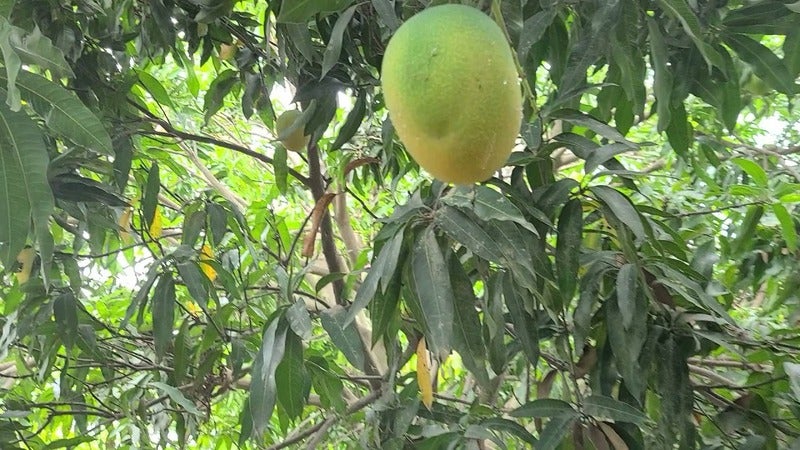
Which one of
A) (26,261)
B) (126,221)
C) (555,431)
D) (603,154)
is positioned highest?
(126,221)

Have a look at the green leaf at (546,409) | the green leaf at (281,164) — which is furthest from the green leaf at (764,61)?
the green leaf at (281,164)

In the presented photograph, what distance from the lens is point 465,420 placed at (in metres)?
1.39

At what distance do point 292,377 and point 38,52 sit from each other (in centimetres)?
76

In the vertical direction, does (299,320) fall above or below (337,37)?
below

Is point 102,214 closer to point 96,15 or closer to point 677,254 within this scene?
point 96,15

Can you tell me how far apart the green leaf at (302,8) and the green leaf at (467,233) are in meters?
0.33

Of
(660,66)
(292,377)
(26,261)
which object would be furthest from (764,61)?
(26,261)

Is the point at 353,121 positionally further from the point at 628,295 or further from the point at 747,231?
the point at 747,231

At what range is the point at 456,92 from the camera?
72 cm

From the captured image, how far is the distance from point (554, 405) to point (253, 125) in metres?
3.06

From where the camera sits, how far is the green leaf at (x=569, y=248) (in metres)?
1.21

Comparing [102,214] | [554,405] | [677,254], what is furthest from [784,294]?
[102,214]

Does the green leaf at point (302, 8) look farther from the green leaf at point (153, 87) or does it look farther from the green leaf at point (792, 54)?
the green leaf at point (153, 87)

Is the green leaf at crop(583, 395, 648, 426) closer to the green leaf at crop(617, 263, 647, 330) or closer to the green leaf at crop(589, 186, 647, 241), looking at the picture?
the green leaf at crop(617, 263, 647, 330)
